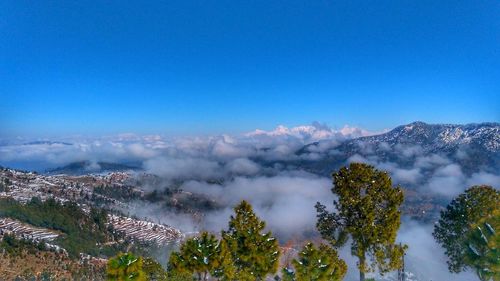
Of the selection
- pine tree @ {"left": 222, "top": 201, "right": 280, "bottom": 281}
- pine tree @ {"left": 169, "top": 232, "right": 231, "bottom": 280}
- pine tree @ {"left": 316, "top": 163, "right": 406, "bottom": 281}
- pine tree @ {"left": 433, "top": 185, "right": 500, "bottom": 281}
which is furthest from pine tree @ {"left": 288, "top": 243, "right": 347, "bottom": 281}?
pine tree @ {"left": 433, "top": 185, "right": 500, "bottom": 281}

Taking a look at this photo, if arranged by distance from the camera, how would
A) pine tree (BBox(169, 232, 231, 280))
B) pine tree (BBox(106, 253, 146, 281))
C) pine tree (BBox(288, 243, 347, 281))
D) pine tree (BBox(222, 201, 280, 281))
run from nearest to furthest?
pine tree (BBox(106, 253, 146, 281)) → pine tree (BBox(288, 243, 347, 281)) → pine tree (BBox(169, 232, 231, 280)) → pine tree (BBox(222, 201, 280, 281))

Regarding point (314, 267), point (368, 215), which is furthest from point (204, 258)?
point (368, 215)

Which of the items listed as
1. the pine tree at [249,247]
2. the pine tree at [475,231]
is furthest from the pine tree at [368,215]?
the pine tree at [249,247]

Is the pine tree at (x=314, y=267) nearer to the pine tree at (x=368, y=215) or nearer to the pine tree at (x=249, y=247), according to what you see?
the pine tree at (x=368, y=215)

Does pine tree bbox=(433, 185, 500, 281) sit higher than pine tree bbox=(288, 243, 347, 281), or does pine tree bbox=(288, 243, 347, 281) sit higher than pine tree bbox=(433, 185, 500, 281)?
pine tree bbox=(433, 185, 500, 281)

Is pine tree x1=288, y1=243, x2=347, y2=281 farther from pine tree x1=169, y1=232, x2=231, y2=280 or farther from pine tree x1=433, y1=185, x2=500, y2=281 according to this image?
pine tree x1=433, y1=185, x2=500, y2=281
